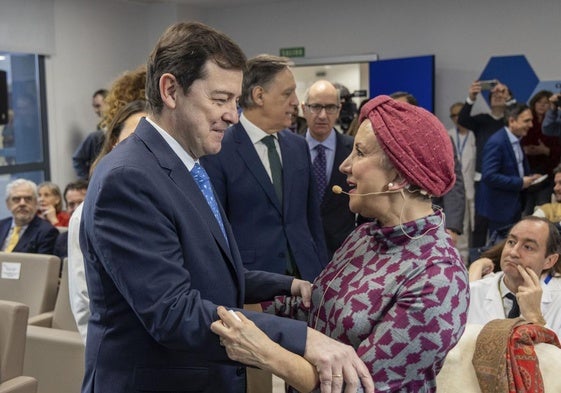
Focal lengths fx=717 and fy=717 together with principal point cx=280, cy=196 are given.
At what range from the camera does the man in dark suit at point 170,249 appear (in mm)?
1226

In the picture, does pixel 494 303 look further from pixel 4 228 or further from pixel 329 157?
pixel 4 228

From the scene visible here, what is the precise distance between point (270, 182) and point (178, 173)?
1391 millimetres

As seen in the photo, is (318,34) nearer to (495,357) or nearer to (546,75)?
(546,75)

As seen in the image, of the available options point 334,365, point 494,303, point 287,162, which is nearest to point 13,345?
point 287,162

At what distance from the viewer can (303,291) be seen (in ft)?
5.33

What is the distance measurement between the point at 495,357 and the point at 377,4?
268 inches

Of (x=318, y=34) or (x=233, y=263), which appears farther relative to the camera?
(x=318, y=34)

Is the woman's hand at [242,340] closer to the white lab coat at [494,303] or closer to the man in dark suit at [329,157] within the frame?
the white lab coat at [494,303]

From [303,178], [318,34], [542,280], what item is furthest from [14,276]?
[318,34]

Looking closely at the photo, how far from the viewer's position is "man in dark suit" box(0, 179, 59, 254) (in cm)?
468

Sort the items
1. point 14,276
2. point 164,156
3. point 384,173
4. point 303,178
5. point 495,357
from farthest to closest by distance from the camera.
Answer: point 14,276 → point 303,178 → point 495,357 → point 384,173 → point 164,156

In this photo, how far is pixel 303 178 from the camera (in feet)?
9.45

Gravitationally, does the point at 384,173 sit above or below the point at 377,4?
below

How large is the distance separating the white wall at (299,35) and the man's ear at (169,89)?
6208mm
